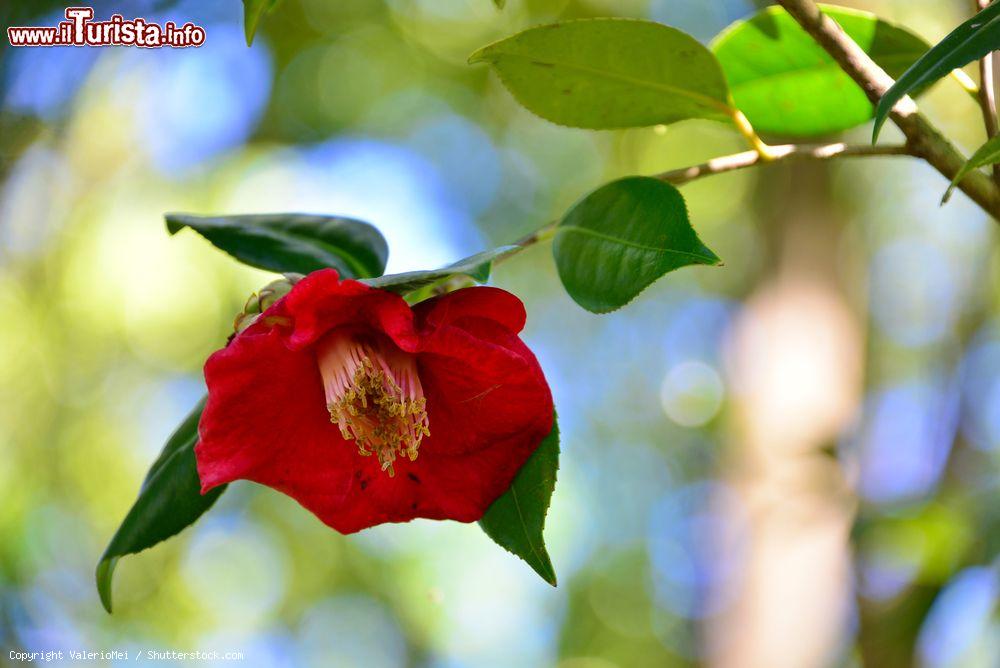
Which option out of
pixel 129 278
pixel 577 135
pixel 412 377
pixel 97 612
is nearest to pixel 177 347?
pixel 129 278

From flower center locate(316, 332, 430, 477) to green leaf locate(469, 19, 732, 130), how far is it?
22 cm

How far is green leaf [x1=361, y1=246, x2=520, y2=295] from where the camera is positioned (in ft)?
1.79

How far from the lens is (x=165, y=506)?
2.31ft

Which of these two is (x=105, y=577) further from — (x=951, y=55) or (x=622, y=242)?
(x=951, y=55)

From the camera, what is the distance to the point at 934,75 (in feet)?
1.74

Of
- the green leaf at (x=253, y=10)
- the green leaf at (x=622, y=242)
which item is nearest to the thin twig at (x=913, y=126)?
the green leaf at (x=622, y=242)

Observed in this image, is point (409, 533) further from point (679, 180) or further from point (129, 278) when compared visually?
point (679, 180)

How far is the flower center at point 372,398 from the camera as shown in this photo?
0.66 metres

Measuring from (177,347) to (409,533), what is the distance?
174cm

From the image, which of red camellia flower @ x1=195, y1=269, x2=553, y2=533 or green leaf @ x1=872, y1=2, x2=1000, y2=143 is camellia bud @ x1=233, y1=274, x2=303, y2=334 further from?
green leaf @ x1=872, y1=2, x2=1000, y2=143

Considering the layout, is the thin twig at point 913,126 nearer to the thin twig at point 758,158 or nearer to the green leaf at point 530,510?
the thin twig at point 758,158

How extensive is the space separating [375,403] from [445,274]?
17cm

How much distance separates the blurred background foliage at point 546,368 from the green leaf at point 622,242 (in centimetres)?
112

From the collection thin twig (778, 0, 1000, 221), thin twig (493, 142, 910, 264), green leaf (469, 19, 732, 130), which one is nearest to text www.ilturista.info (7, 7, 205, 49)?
green leaf (469, 19, 732, 130)
